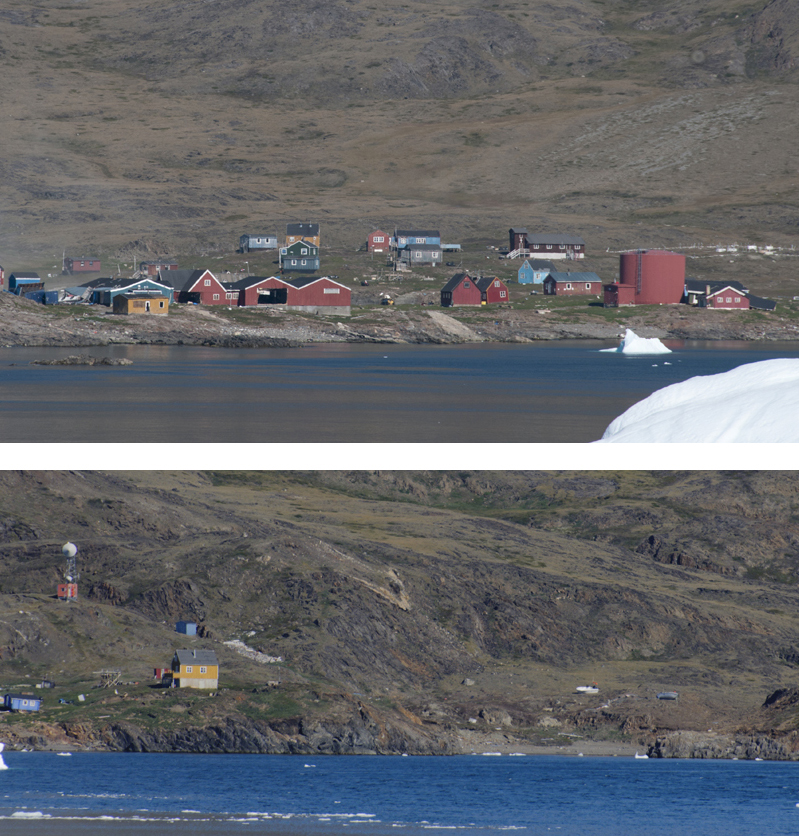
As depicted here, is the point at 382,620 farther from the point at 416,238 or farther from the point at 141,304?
the point at 416,238

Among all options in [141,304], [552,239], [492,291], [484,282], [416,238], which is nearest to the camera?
[141,304]

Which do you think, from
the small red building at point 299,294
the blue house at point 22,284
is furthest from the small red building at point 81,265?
the small red building at point 299,294

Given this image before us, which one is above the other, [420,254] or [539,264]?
[420,254]

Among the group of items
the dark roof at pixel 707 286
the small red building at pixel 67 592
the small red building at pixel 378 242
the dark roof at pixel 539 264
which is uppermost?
the small red building at pixel 378 242

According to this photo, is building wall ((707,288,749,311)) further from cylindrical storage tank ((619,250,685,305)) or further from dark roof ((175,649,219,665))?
dark roof ((175,649,219,665))

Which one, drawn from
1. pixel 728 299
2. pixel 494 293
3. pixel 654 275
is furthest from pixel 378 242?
pixel 728 299

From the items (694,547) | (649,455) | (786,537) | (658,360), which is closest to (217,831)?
(658,360)

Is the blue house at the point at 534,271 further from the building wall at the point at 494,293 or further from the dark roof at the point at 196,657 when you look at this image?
the dark roof at the point at 196,657
